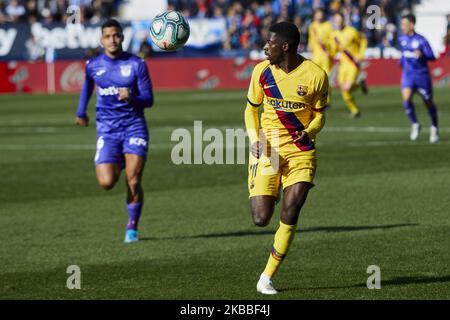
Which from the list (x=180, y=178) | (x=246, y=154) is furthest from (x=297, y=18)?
(x=180, y=178)

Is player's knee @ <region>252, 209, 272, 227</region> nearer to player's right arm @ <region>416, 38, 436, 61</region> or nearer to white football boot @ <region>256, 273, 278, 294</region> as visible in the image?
white football boot @ <region>256, 273, 278, 294</region>

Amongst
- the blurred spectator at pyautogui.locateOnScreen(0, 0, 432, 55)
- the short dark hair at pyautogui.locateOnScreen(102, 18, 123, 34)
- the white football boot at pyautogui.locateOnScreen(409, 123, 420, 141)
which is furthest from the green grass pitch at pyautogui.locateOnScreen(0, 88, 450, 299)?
the blurred spectator at pyautogui.locateOnScreen(0, 0, 432, 55)

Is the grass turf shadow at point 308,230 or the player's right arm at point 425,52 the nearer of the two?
the grass turf shadow at point 308,230

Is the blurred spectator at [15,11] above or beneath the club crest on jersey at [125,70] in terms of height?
beneath

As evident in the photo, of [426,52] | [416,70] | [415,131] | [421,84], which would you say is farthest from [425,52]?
[415,131]

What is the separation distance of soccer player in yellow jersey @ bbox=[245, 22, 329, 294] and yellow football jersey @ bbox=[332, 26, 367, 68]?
764 inches

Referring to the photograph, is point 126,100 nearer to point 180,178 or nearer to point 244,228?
point 244,228

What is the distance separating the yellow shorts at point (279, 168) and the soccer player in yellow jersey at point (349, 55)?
1900 cm

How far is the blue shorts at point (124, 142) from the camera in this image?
1295 centimetres

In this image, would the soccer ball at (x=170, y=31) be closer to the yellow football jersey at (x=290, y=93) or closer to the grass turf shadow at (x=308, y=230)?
the yellow football jersey at (x=290, y=93)

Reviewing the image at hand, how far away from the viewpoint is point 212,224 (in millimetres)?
13805

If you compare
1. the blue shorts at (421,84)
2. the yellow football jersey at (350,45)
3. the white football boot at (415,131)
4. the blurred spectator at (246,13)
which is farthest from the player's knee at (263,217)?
the blurred spectator at (246,13)

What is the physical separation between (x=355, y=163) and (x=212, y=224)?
6.42 meters

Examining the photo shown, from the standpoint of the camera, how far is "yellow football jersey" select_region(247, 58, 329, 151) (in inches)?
387
